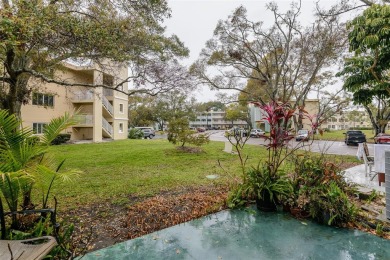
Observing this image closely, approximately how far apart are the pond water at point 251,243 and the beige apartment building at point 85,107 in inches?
557

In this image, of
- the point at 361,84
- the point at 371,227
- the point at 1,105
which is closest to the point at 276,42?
the point at 361,84

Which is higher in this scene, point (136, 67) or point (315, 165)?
point (136, 67)

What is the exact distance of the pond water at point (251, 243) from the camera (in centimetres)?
253

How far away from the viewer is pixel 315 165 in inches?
158

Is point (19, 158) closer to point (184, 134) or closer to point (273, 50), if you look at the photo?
point (184, 134)

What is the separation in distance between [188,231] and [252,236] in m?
0.88

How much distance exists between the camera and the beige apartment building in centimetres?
1599

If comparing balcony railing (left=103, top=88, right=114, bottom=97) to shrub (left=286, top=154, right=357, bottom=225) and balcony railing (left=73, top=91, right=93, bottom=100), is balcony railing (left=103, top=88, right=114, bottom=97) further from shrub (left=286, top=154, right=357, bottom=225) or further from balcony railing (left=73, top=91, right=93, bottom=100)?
shrub (left=286, top=154, right=357, bottom=225)

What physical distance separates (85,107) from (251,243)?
19.4m

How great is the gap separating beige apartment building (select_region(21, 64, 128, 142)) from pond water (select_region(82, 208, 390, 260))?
1414 cm

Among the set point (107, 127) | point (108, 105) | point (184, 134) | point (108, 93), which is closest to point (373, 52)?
point (184, 134)

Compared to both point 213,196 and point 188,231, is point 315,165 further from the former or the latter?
point 188,231

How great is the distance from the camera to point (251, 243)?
2805 millimetres

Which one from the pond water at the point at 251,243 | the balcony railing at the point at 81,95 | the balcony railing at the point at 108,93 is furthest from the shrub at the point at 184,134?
the balcony railing at the point at 108,93
